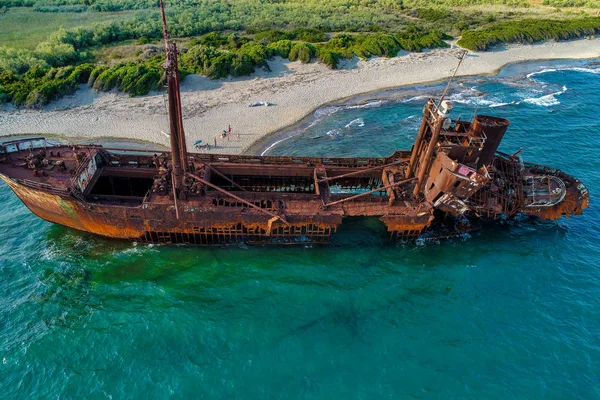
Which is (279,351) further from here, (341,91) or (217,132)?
(341,91)

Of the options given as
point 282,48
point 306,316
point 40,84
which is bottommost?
point 306,316

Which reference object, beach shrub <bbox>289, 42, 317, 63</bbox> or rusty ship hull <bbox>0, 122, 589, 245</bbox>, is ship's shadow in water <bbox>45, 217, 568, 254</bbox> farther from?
beach shrub <bbox>289, 42, 317, 63</bbox>

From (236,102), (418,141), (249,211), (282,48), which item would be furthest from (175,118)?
(282,48)

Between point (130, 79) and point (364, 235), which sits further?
point (130, 79)

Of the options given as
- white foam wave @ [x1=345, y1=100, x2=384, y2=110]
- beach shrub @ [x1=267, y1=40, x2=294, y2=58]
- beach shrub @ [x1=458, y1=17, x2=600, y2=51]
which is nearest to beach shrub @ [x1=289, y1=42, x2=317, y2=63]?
beach shrub @ [x1=267, y1=40, x2=294, y2=58]

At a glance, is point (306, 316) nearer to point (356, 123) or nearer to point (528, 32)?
point (356, 123)

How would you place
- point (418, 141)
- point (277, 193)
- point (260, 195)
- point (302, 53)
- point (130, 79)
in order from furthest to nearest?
point (302, 53), point (130, 79), point (277, 193), point (260, 195), point (418, 141)
